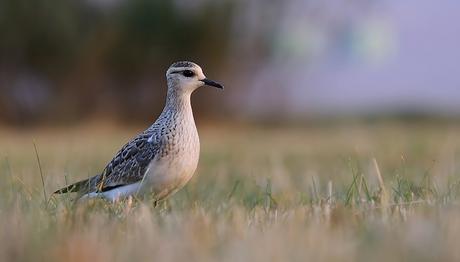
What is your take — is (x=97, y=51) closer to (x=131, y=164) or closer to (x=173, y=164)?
(x=131, y=164)

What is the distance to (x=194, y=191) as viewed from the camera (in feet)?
23.1

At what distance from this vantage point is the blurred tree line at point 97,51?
2828 centimetres

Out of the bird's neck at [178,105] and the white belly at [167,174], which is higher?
the bird's neck at [178,105]

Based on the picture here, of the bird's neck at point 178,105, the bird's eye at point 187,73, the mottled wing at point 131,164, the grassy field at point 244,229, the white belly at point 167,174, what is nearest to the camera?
the grassy field at point 244,229

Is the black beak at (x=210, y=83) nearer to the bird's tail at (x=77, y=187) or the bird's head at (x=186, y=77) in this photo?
the bird's head at (x=186, y=77)

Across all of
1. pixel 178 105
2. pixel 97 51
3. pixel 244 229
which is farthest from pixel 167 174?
pixel 97 51

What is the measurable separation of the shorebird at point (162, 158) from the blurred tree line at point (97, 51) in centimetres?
2238

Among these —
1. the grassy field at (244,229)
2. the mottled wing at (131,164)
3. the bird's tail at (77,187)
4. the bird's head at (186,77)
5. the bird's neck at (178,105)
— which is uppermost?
the bird's head at (186,77)

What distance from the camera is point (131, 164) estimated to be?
19.8 feet

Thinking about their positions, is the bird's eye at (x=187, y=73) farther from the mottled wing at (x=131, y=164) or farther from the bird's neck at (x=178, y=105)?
the mottled wing at (x=131, y=164)

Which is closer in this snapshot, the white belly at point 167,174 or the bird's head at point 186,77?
the white belly at point 167,174

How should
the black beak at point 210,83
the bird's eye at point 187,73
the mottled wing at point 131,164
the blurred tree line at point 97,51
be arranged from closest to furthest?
1. the mottled wing at point 131,164
2. the black beak at point 210,83
3. the bird's eye at point 187,73
4. the blurred tree line at point 97,51

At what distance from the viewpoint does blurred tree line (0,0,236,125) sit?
28.3 m

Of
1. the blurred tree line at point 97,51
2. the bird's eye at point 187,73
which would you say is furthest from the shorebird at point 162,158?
the blurred tree line at point 97,51
